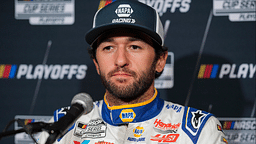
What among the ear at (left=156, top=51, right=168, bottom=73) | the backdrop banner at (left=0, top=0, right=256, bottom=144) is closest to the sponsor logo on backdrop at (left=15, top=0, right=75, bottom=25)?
the backdrop banner at (left=0, top=0, right=256, bottom=144)

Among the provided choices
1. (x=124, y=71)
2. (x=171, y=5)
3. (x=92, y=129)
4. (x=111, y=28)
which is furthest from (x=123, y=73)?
(x=171, y=5)

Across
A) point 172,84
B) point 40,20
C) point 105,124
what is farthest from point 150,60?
point 40,20

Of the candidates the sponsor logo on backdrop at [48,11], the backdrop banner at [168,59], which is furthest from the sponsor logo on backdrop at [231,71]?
the sponsor logo on backdrop at [48,11]

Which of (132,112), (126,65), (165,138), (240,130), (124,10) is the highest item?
(124,10)

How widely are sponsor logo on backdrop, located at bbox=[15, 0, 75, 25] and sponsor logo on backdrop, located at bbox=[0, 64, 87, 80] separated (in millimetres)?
373

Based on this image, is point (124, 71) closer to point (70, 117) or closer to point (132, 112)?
point (132, 112)

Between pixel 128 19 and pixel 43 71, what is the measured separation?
112cm

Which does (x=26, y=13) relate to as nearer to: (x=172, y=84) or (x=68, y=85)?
(x=68, y=85)

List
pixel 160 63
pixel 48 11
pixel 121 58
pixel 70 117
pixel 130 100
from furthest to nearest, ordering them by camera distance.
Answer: pixel 48 11 < pixel 160 63 < pixel 130 100 < pixel 121 58 < pixel 70 117

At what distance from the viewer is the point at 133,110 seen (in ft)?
3.15

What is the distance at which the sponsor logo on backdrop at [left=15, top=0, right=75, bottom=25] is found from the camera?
1.76m

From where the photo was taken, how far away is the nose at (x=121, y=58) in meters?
0.88

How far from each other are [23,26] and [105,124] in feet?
4.21

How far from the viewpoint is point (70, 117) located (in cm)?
54
